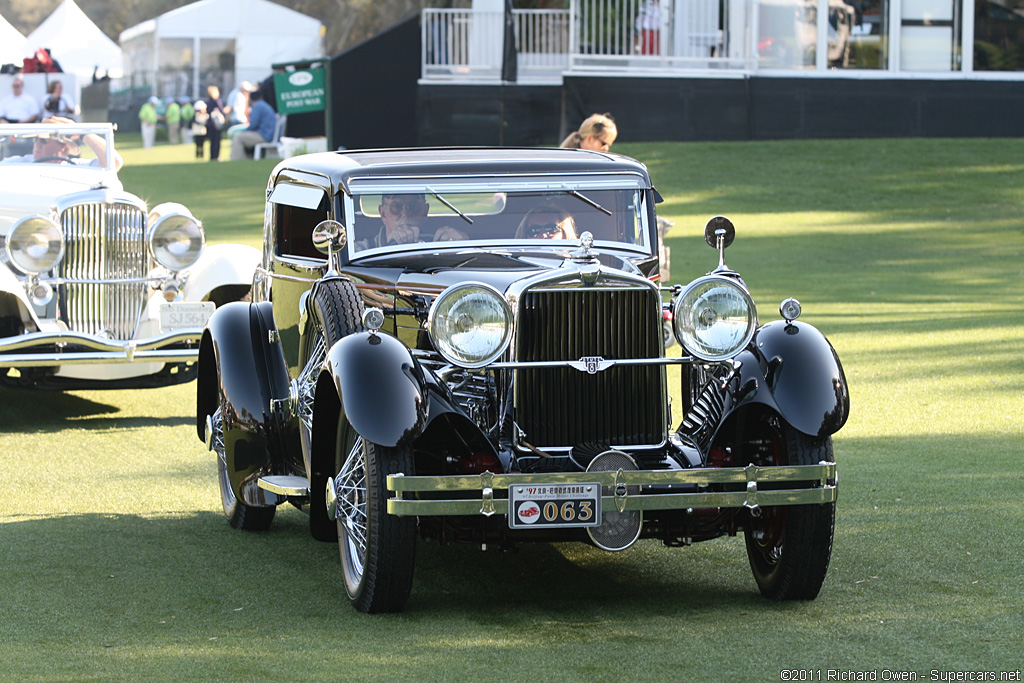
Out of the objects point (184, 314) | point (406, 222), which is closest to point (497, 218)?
point (406, 222)

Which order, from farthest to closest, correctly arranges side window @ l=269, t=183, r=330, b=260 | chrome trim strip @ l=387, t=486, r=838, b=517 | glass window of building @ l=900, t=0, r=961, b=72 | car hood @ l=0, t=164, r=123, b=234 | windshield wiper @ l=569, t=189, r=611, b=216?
1. glass window of building @ l=900, t=0, r=961, b=72
2. car hood @ l=0, t=164, r=123, b=234
3. side window @ l=269, t=183, r=330, b=260
4. windshield wiper @ l=569, t=189, r=611, b=216
5. chrome trim strip @ l=387, t=486, r=838, b=517

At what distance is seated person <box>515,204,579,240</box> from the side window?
85 centimetres

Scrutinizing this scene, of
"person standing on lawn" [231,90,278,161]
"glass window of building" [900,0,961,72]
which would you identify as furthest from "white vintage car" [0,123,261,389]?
"person standing on lawn" [231,90,278,161]

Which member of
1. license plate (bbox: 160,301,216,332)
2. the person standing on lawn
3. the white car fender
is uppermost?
the person standing on lawn

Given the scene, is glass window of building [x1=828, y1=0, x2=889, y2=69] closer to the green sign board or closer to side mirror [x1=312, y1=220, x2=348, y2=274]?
the green sign board

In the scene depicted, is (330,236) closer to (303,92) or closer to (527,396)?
(527,396)

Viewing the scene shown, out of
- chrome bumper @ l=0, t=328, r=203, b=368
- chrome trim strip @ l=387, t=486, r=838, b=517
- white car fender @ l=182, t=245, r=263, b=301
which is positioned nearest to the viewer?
chrome trim strip @ l=387, t=486, r=838, b=517

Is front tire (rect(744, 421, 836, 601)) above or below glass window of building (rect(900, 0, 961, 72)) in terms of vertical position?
below

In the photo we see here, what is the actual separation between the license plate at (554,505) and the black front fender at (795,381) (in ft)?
2.48

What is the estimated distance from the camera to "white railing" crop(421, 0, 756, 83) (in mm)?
25500

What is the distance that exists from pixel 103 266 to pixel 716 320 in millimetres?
5377

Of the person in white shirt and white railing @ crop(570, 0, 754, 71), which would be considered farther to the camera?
white railing @ crop(570, 0, 754, 71)

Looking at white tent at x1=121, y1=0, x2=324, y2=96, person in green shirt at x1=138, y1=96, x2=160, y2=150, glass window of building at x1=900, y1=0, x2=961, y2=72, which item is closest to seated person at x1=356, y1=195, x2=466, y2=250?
glass window of building at x1=900, y1=0, x2=961, y2=72

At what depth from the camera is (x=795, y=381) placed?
488 cm
